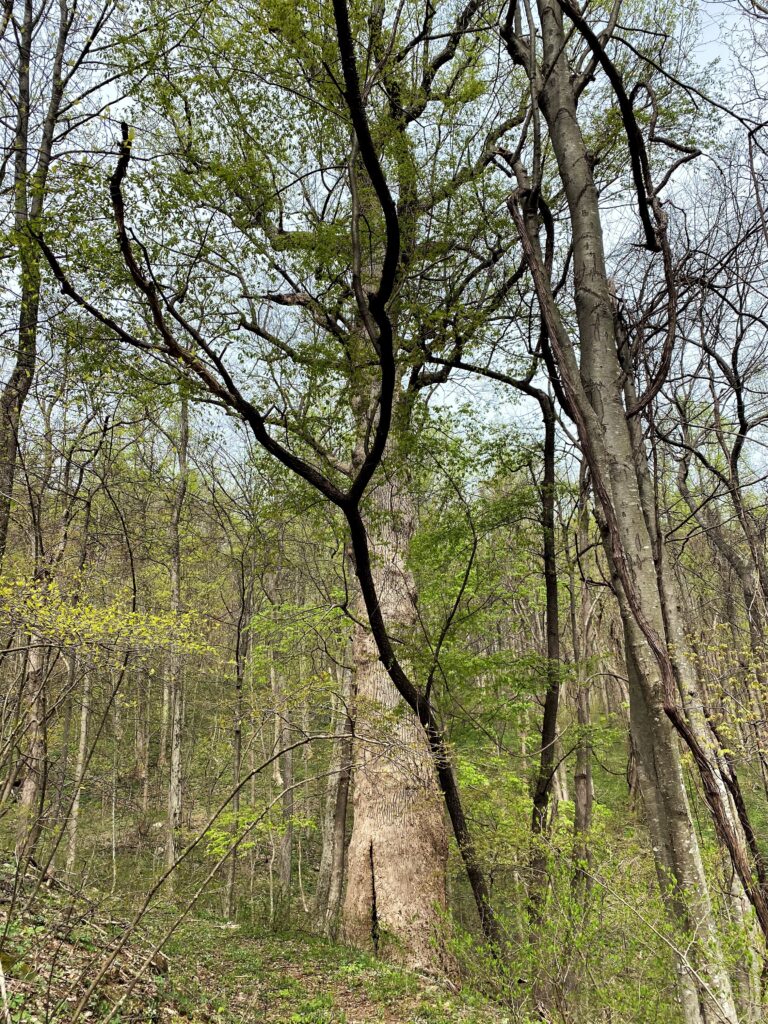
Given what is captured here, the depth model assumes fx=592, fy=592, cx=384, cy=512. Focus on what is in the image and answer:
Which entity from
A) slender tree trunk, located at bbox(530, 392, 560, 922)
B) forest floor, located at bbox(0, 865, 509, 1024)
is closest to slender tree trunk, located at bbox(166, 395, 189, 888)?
forest floor, located at bbox(0, 865, 509, 1024)

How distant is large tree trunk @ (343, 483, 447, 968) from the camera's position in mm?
5848

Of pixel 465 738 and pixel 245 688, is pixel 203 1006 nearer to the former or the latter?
pixel 465 738

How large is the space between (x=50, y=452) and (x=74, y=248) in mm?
3056

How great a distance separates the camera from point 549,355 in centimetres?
505

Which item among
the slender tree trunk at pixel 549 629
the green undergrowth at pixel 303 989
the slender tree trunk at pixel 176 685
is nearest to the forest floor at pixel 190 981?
the green undergrowth at pixel 303 989

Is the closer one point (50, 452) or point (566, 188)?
point (566, 188)

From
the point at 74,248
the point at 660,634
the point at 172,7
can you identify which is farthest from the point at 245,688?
the point at 172,7

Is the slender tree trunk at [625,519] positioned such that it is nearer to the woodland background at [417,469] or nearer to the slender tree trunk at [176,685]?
the woodland background at [417,469]

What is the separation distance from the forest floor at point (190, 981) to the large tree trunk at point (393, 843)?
0.35m

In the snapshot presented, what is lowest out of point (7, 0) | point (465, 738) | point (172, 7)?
point (465, 738)

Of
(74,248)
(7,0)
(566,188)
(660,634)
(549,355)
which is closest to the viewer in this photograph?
(660,634)

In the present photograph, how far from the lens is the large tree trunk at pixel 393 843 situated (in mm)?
5848

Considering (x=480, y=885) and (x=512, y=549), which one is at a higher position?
(x=512, y=549)

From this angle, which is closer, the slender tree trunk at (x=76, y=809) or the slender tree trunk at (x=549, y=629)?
the slender tree trunk at (x=76, y=809)
